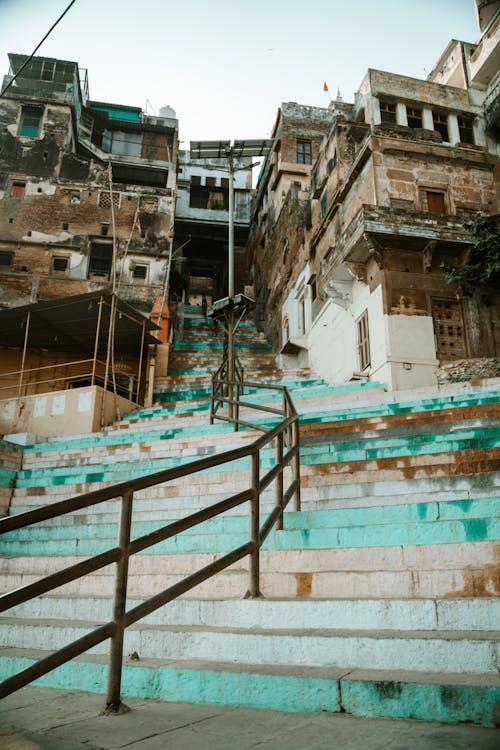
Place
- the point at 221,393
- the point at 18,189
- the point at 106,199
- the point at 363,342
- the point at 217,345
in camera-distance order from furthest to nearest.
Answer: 1. the point at 106,199
2. the point at 18,189
3. the point at 217,345
4. the point at 363,342
5. the point at 221,393

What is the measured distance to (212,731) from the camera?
6.80 feet

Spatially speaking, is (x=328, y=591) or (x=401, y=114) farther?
(x=401, y=114)

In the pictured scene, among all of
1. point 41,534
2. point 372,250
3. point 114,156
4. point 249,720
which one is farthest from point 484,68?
point 249,720

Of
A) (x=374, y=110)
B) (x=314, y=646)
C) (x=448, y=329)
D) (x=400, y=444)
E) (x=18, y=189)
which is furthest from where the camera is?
(x=18, y=189)

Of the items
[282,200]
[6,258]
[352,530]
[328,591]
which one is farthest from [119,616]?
[282,200]

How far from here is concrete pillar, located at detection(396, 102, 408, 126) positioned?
1608 cm

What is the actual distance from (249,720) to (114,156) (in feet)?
92.3

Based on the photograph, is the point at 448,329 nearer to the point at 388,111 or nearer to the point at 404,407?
the point at 404,407

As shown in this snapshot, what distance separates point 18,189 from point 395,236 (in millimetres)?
16657

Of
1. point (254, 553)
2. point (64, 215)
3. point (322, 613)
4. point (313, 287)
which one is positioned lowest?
point (322, 613)

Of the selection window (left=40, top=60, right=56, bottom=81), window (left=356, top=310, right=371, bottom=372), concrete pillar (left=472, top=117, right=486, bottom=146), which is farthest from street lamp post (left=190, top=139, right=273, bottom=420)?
window (left=40, top=60, right=56, bottom=81)

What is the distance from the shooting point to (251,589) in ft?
10.9

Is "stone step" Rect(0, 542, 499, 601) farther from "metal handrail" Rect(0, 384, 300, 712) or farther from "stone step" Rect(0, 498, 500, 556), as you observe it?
"metal handrail" Rect(0, 384, 300, 712)

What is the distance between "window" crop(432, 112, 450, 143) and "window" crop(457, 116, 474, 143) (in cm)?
46
